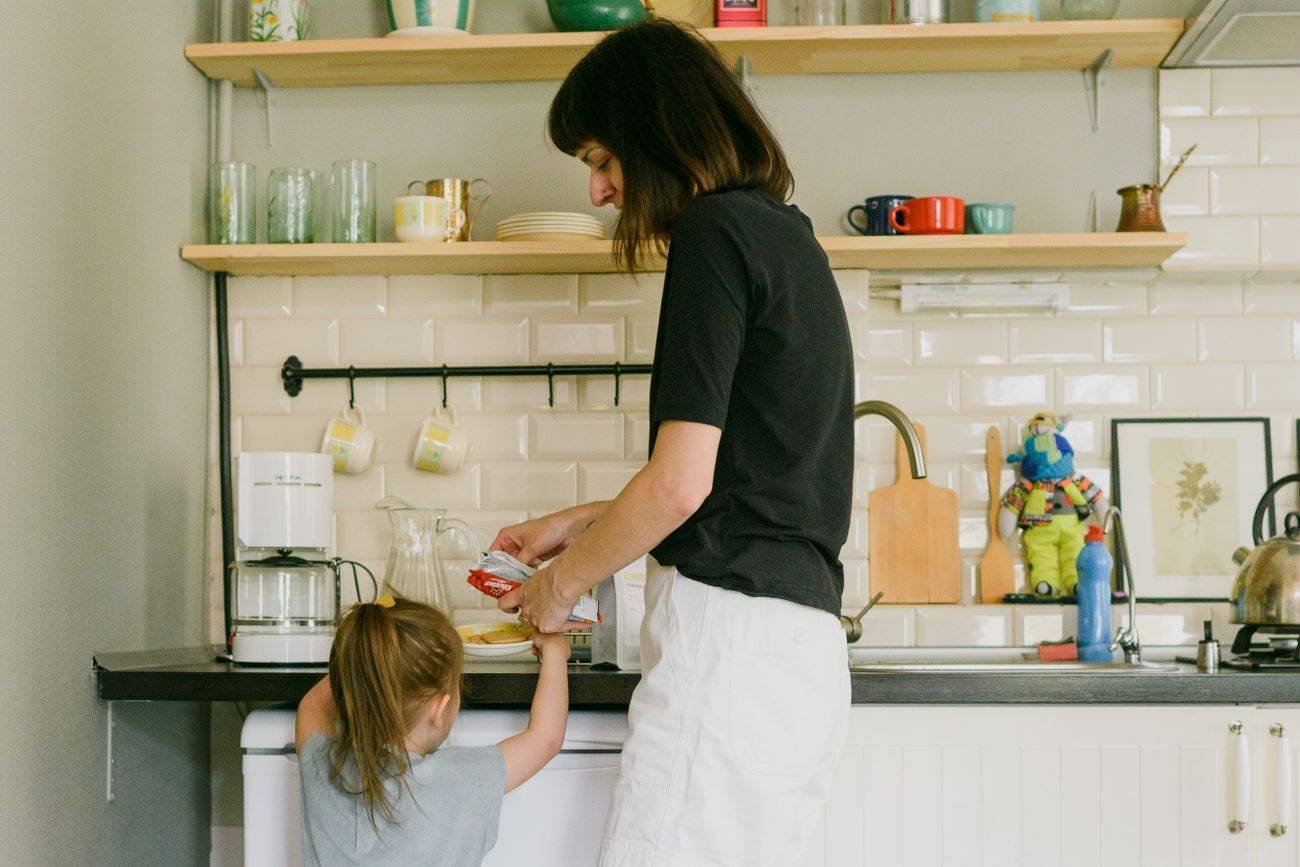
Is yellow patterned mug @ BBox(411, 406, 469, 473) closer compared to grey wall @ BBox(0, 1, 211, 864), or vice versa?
grey wall @ BBox(0, 1, 211, 864)

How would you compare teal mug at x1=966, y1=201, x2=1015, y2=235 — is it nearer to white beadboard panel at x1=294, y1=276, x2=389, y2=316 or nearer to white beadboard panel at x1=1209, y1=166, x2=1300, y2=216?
white beadboard panel at x1=1209, y1=166, x2=1300, y2=216

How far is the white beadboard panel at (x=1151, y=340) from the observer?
252 cm

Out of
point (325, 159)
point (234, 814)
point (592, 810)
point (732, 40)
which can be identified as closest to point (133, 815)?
point (234, 814)

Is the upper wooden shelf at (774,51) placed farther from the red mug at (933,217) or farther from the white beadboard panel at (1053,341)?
the white beadboard panel at (1053,341)

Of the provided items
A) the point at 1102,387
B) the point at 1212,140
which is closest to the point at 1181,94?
the point at 1212,140

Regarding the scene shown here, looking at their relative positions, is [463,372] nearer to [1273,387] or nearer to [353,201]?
[353,201]

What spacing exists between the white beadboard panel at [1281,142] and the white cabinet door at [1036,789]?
3.90 ft

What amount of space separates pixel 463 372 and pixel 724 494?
126 cm

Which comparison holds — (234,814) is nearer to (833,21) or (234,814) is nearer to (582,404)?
(582,404)

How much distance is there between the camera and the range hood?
85.1 inches

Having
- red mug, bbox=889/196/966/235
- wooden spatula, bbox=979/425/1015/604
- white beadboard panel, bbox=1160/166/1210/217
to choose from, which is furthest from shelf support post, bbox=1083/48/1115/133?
wooden spatula, bbox=979/425/1015/604

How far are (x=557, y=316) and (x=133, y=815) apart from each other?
1.18m

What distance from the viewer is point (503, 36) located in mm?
2387

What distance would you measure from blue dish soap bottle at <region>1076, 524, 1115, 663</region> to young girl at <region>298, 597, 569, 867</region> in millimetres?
1123
